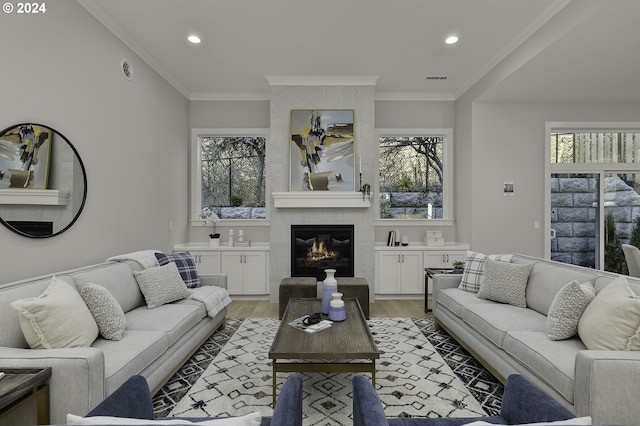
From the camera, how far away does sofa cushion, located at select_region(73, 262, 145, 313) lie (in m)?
2.52

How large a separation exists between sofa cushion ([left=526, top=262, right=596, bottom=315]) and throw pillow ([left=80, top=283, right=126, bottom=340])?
3.13 m

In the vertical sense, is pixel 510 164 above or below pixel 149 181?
above

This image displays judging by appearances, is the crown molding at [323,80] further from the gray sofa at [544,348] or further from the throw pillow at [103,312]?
the throw pillow at [103,312]

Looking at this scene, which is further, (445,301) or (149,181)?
(149,181)

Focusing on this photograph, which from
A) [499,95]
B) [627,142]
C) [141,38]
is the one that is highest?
[141,38]

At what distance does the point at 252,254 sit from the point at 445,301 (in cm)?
272

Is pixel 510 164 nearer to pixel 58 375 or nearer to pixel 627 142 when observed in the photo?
pixel 627 142

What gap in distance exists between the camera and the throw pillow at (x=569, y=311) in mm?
2164

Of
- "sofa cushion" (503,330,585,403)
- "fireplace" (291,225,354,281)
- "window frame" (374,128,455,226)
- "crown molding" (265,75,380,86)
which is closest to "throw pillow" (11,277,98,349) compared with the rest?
"sofa cushion" (503,330,585,403)

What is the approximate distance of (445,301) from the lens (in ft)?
11.4

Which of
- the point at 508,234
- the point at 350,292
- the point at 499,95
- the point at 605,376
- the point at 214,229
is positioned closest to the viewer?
the point at 605,376

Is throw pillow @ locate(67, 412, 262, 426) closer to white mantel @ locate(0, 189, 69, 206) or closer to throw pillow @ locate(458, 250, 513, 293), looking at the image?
white mantel @ locate(0, 189, 69, 206)

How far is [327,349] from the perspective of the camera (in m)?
2.21

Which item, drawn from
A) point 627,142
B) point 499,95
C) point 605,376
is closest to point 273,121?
point 499,95
